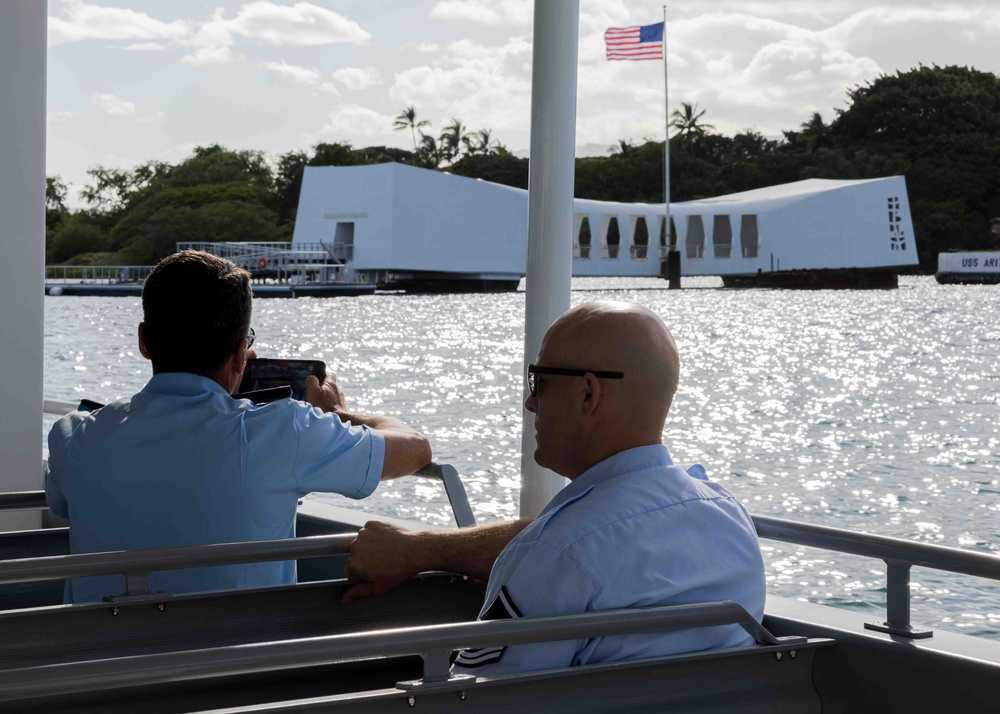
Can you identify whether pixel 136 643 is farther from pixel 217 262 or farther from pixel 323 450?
pixel 217 262

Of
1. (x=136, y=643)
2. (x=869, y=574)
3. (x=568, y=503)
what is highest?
(x=568, y=503)

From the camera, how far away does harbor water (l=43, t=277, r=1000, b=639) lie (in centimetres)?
933

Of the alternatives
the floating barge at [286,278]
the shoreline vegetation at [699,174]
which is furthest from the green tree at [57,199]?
the floating barge at [286,278]

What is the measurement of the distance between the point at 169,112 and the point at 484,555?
78863 millimetres

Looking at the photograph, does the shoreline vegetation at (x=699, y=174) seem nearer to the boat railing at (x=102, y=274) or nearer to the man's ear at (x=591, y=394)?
the boat railing at (x=102, y=274)

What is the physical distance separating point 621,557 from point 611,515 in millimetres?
48

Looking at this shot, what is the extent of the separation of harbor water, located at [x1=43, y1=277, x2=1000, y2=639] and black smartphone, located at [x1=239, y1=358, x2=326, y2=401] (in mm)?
932

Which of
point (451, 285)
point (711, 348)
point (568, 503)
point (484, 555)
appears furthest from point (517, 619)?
point (451, 285)

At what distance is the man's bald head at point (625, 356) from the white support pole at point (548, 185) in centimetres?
139

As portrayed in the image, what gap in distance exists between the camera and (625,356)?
1327mm

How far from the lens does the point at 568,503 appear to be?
1339 millimetres

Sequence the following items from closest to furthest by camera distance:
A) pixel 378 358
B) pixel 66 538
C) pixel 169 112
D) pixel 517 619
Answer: pixel 517 619, pixel 66 538, pixel 378 358, pixel 169 112

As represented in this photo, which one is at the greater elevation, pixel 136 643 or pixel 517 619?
pixel 517 619

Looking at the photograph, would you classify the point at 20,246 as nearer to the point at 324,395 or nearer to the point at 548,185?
the point at 548,185
